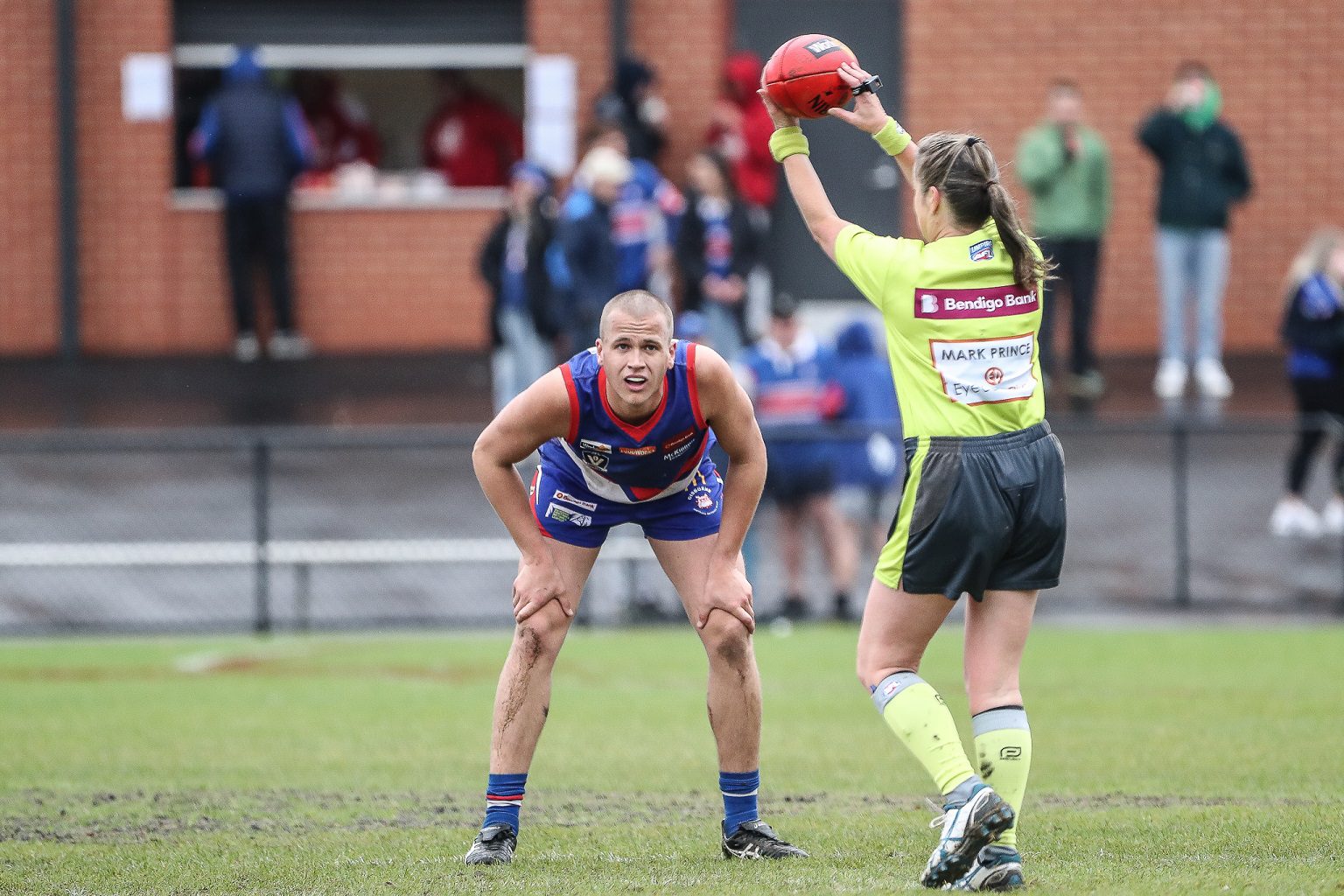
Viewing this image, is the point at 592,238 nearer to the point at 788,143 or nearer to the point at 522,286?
the point at 522,286

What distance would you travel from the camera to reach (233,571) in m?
12.9

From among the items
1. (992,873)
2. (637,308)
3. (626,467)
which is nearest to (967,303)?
(637,308)

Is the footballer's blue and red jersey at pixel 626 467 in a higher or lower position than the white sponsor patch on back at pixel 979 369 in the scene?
lower

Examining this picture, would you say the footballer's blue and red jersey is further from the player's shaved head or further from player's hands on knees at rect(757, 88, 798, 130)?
player's hands on knees at rect(757, 88, 798, 130)

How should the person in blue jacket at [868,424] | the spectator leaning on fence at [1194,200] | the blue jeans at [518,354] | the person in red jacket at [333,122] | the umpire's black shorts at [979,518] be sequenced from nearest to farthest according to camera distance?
the umpire's black shorts at [979,518], the person in blue jacket at [868,424], the blue jeans at [518,354], the spectator leaning on fence at [1194,200], the person in red jacket at [333,122]

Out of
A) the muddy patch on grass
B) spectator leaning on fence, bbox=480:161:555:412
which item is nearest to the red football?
the muddy patch on grass

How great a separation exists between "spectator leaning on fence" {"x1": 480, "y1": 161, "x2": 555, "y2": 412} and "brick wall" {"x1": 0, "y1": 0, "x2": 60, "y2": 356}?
5.99 meters

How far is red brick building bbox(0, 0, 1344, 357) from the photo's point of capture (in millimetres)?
18922

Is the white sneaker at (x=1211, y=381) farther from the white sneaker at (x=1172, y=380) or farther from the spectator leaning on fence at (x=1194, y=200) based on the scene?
the white sneaker at (x=1172, y=380)

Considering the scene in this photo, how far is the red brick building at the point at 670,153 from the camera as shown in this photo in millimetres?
18922

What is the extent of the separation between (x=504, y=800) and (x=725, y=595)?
3.07 ft

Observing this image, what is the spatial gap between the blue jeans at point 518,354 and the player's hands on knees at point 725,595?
9362 mm

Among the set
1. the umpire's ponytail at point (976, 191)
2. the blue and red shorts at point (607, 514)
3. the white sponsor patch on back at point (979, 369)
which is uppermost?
the umpire's ponytail at point (976, 191)

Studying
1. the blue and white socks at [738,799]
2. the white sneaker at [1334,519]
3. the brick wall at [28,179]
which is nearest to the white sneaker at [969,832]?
the blue and white socks at [738,799]
